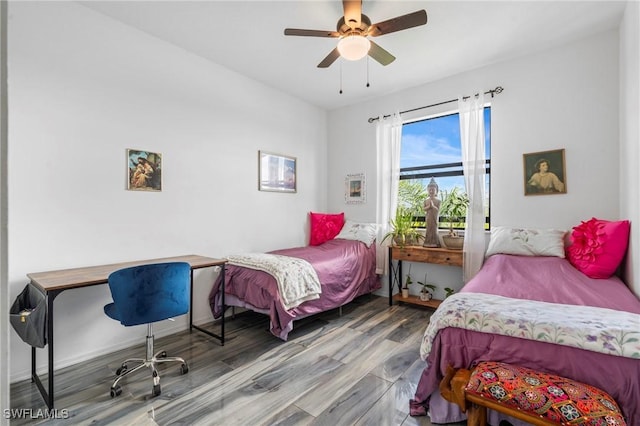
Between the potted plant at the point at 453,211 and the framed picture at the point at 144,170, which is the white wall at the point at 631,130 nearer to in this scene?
the potted plant at the point at 453,211

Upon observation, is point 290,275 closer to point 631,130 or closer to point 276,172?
point 276,172

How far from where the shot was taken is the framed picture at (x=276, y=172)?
3.79 metres

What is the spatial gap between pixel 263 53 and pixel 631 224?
3.56 metres

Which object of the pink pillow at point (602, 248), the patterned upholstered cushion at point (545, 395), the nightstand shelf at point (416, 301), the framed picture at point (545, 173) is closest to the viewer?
the patterned upholstered cushion at point (545, 395)

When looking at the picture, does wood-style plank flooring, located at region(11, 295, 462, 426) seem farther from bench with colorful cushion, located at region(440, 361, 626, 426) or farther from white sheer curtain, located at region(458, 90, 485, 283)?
white sheer curtain, located at region(458, 90, 485, 283)

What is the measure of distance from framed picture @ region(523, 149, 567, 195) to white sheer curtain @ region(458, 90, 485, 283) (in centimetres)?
42

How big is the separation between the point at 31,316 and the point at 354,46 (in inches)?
110

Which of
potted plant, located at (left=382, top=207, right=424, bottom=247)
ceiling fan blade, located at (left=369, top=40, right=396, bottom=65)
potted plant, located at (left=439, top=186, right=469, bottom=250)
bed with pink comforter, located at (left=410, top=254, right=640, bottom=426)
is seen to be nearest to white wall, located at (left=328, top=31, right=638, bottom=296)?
potted plant, located at (left=439, top=186, right=469, bottom=250)

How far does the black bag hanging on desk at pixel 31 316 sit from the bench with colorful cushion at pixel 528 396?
7.53 feet

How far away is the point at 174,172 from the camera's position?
115 inches

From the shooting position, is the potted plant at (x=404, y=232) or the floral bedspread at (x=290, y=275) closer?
the floral bedspread at (x=290, y=275)

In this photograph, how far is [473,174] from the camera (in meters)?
3.30

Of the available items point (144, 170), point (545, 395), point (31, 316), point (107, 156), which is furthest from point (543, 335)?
point (107, 156)

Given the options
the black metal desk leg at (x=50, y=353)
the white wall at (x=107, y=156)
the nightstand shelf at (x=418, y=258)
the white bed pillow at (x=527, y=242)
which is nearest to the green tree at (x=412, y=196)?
the nightstand shelf at (x=418, y=258)
